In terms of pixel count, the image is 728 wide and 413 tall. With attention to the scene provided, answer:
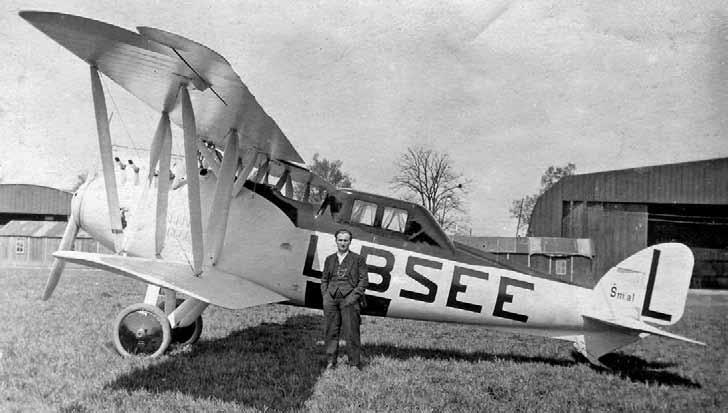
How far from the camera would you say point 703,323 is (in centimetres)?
1110

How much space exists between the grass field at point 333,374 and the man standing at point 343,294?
24 centimetres

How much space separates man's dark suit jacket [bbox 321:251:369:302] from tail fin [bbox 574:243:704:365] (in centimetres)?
252

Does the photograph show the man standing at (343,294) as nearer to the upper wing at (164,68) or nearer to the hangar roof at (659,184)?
the upper wing at (164,68)

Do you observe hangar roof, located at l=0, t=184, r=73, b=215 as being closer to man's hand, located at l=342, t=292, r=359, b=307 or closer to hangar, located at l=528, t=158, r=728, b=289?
hangar, located at l=528, t=158, r=728, b=289

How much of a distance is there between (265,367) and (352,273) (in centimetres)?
129

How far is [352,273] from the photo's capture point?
5570 mm

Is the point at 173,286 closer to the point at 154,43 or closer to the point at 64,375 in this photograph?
the point at 64,375

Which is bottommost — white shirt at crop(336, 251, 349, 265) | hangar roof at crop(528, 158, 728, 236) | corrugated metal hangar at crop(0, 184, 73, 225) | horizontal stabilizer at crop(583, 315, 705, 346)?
horizontal stabilizer at crop(583, 315, 705, 346)

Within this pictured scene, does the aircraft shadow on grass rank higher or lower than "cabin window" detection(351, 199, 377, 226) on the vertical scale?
lower

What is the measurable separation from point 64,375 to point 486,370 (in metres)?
4.16

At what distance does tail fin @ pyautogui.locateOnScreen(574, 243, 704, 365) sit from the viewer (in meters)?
5.71

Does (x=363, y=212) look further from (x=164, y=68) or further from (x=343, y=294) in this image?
(x=164, y=68)

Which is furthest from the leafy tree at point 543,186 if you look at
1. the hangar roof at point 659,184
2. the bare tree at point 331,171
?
the hangar roof at point 659,184

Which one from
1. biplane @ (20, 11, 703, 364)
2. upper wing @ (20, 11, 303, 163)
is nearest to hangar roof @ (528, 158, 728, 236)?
biplane @ (20, 11, 703, 364)
